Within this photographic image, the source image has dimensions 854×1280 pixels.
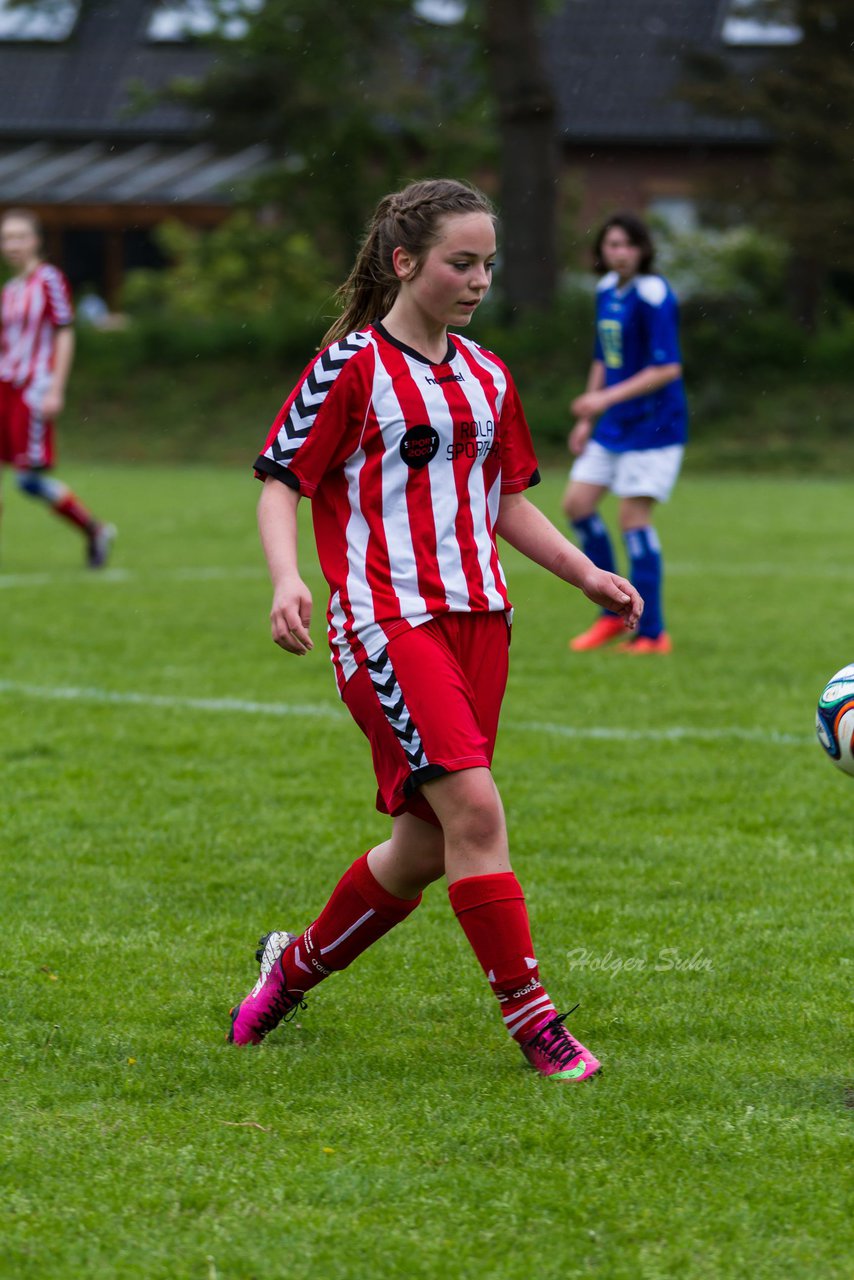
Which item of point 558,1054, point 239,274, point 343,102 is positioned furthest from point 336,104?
point 558,1054

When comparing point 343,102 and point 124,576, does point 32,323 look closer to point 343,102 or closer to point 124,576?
point 124,576

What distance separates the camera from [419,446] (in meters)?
3.52

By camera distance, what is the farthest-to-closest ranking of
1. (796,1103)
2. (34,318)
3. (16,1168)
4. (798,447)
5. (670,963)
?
(798,447) → (34,318) → (670,963) → (796,1103) → (16,1168)

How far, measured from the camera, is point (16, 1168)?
9.78 ft

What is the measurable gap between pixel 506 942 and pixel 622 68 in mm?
35726

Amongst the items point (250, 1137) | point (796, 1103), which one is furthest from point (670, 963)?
point (250, 1137)

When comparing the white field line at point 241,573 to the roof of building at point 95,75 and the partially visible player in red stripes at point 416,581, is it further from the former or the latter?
the roof of building at point 95,75

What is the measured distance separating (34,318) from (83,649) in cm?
341

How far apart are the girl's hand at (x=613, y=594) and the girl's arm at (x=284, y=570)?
0.61 meters

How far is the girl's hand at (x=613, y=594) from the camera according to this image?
3.61 m

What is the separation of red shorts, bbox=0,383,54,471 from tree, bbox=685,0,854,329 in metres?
17.0

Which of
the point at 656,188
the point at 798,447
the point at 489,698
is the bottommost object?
the point at 489,698

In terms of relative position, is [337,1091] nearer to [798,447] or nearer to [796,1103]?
[796,1103]

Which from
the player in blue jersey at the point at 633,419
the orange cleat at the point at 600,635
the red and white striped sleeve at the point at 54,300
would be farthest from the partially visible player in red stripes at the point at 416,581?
the red and white striped sleeve at the point at 54,300
